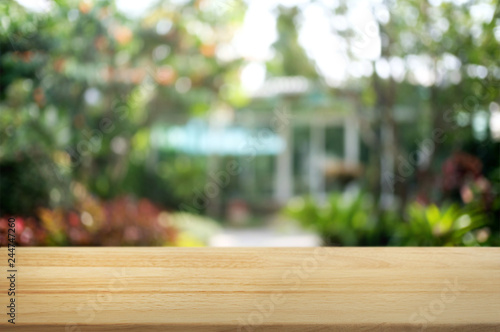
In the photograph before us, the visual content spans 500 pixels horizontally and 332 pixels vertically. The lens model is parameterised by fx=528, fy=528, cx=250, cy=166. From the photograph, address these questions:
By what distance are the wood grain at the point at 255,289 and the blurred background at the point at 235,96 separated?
3458mm

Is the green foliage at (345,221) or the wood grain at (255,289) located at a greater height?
the wood grain at (255,289)

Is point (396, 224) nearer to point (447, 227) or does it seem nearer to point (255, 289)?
point (447, 227)

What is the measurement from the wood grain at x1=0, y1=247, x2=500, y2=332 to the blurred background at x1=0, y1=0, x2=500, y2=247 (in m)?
3.46

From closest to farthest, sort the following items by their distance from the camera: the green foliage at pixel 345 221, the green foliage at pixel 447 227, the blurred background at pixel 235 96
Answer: the green foliage at pixel 447 227 → the blurred background at pixel 235 96 → the green foliage at pixel 345 221

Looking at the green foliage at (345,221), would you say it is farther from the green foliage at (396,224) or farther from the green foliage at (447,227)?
the green foliage at (447,227)

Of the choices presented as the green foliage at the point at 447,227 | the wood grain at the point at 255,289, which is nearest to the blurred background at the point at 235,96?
the green foliage at the point at 447,227

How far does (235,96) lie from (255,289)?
30.3 ft

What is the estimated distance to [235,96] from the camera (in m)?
9.98

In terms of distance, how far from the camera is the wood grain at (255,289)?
81 cm

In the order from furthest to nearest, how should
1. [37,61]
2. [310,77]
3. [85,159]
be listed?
[310,77] < [85,159] < [37,61]

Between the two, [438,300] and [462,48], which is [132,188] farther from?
[438,300]

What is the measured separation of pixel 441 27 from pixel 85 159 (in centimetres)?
533

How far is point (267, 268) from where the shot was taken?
895 millimetres

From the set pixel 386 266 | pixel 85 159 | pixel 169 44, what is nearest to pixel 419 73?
pixel 169 44
